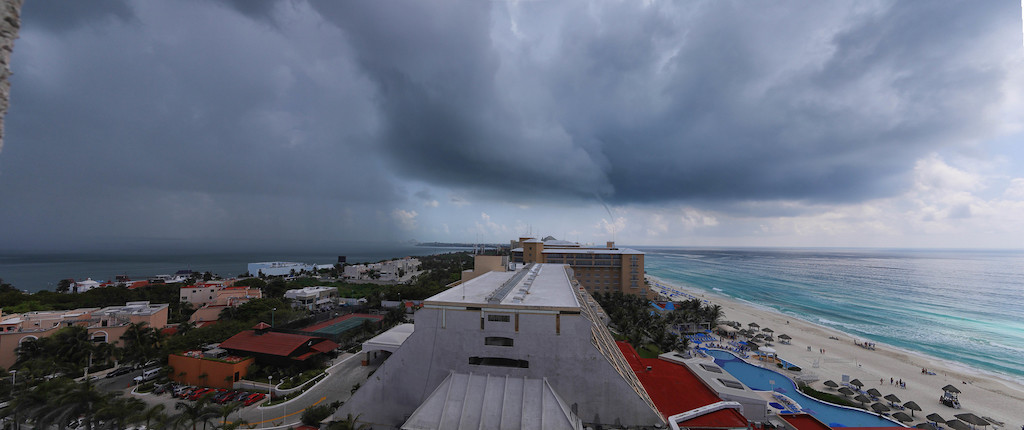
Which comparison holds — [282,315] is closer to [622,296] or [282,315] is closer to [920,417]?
[622,296]

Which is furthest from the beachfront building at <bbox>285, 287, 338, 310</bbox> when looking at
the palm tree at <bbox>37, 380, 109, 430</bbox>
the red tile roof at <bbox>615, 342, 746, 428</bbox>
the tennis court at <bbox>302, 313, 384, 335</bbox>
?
the red tile roof at <bbox>615, 342, 746, 428</bbox>

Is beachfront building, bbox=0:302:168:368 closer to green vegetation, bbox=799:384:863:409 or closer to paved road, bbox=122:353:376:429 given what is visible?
paved road, bbox=122:353:376:429

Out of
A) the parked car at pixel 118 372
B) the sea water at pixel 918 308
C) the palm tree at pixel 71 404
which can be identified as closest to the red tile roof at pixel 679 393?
the palm tree at pixel 71 404

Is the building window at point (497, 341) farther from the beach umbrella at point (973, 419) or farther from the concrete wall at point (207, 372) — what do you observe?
the beach umbrella at point (973, 419)

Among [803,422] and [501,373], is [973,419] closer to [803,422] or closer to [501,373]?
[803,422]

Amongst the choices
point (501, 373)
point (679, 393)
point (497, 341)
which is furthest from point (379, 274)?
point (679, 393)

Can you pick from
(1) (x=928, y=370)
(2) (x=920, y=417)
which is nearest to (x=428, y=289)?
(2) (x=920, y=417)
